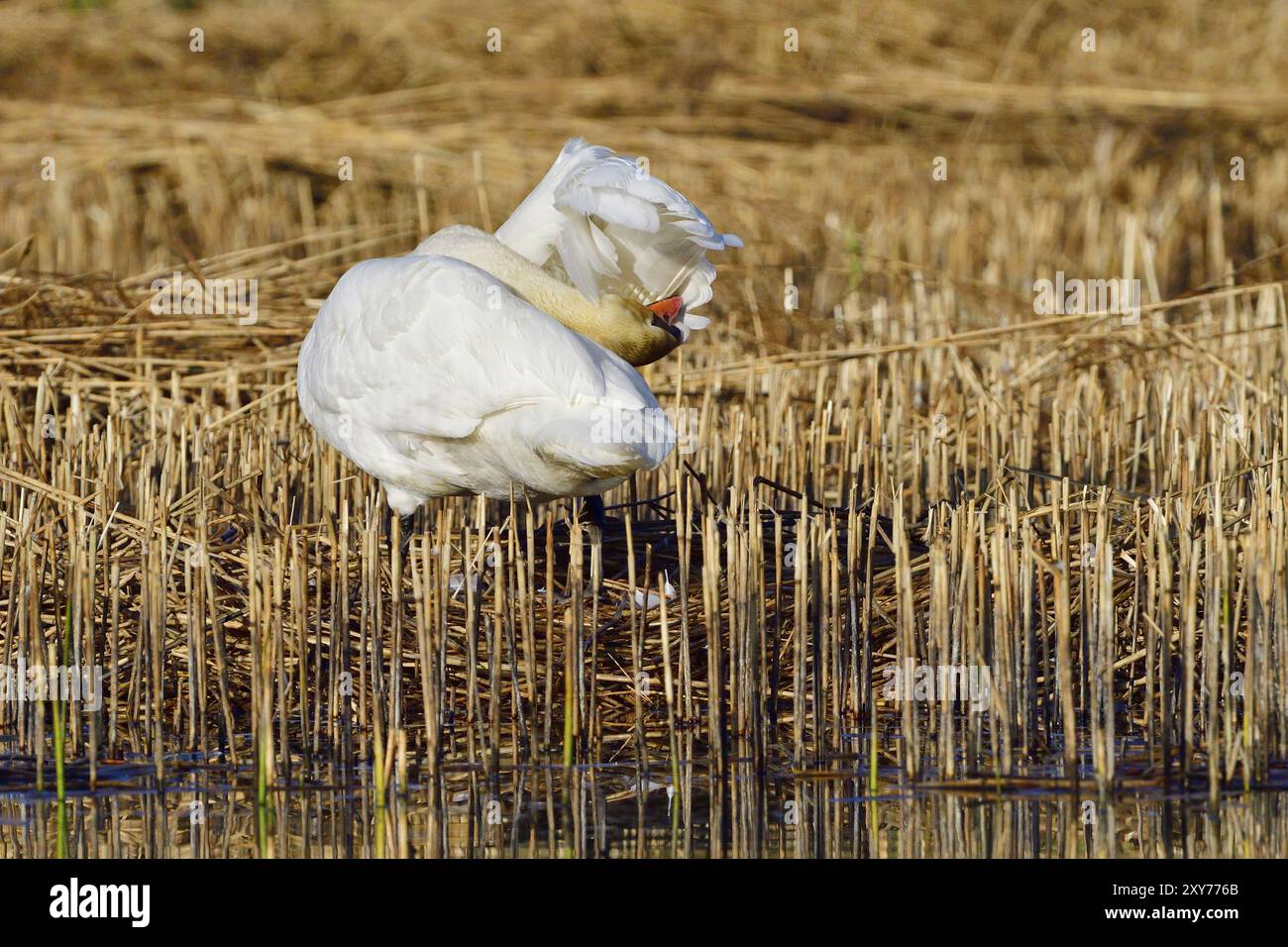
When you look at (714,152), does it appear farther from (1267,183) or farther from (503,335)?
(503,335)

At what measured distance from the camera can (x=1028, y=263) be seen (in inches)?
495

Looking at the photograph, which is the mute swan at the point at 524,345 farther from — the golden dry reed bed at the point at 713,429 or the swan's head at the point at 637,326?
the golden dry reed bed at the point at 713,429

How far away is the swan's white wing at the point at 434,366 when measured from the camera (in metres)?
5.67

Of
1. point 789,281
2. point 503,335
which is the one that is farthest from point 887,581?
point 789,281

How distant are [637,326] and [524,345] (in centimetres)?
47

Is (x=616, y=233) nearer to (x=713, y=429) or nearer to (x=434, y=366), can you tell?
(x=434, y=366)

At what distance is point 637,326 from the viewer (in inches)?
238

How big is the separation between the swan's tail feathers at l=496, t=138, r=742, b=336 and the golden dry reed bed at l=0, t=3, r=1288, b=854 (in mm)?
744

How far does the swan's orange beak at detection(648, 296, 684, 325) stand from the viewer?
19.7 feet

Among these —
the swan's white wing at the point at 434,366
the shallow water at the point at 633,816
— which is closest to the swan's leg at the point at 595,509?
the swan's white wing at the point at 434,366

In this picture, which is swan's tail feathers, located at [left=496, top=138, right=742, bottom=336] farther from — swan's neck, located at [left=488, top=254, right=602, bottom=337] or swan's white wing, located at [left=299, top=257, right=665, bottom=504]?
swan's white wing, located at [left=299, top=257, right=665, bottom=504]

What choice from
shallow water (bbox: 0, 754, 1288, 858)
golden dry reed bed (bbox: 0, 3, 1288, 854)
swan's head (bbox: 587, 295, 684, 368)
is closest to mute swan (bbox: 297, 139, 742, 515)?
swan's head (bbox: 587, 295, 684, 368)

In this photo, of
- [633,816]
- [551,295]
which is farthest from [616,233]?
[633,816]

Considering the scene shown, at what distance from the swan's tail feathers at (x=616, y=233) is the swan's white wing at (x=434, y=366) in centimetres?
30
